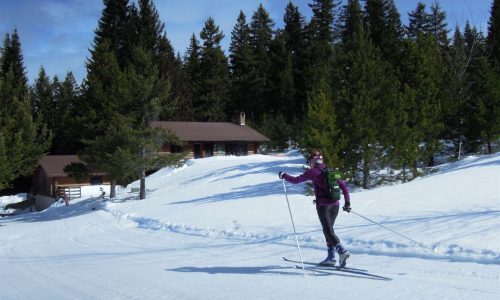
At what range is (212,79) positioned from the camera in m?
64.3

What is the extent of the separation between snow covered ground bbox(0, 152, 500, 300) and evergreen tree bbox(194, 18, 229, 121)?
146 feet

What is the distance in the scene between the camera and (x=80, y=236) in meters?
16.1

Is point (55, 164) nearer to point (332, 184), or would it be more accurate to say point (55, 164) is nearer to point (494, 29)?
point (332, 184)

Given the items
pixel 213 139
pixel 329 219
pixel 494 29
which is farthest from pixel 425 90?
pixel 494 29

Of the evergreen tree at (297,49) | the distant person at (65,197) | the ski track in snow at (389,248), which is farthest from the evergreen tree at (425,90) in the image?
the evergreen tree at (297,49)

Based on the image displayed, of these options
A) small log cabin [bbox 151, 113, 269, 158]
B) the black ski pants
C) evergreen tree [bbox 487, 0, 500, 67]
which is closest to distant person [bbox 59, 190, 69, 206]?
small log cabin [bbox 151, 113, 269, 158]

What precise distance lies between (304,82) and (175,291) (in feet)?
192

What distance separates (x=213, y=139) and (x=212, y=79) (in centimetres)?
1846

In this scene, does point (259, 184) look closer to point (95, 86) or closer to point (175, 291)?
point (95, 86)

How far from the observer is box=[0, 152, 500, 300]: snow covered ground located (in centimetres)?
670

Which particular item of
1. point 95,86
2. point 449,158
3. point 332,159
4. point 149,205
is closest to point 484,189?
point 332,159

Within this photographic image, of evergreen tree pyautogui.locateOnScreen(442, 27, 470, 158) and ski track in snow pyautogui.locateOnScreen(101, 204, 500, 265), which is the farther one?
evergreen tree pyautogui.locateOnScreen(442, 27, 470, 158)

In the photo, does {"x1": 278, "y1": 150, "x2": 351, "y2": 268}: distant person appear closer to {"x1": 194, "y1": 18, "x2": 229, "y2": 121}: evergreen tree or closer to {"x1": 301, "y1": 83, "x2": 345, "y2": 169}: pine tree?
{"x1": 301, "y1": 83, "x2": 345, "y2": 169}: pine tree

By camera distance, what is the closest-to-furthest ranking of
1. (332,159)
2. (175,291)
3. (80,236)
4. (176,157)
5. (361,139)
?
(175,291), (80,236), (332,159), (361,139), (176,157)
